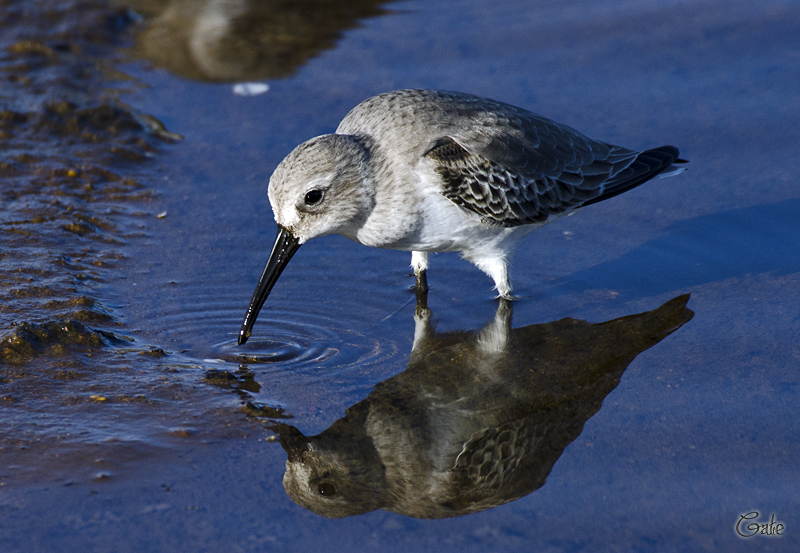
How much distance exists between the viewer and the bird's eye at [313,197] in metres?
5.89

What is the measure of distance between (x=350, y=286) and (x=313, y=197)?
1217 millimetres

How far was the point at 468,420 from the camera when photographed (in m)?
5.48

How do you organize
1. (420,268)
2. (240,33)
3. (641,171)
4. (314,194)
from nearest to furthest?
(314,194), (420,268), (641,171), (240,33)

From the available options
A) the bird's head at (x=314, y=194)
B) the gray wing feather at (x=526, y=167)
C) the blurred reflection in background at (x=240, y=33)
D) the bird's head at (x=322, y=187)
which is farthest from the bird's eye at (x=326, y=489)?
the blurred reflection in background at (x=240, y=33)

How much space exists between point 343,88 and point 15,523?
6.20 meters

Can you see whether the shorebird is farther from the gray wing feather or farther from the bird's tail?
the bird's tail

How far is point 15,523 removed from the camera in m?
4.55

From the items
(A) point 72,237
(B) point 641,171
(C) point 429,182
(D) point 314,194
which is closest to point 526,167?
(C) point 429,182

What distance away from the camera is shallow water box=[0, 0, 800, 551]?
15.5 feet

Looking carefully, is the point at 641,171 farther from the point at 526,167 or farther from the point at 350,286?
the point at 350,286

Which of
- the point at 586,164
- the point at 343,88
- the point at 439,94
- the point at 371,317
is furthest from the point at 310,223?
the point at 343,88

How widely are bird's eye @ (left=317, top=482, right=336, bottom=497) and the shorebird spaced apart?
146 cm

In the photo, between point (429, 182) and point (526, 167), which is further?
point (526, 167)

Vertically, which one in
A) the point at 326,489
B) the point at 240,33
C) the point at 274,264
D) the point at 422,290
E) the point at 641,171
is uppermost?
the point at 240,33
